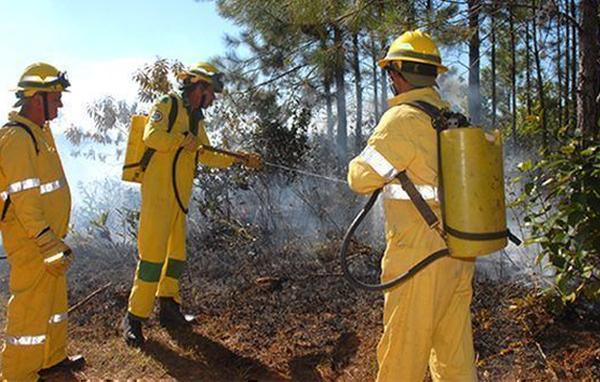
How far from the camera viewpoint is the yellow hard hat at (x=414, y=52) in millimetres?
3066

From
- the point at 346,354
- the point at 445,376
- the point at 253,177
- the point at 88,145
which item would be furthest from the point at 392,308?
the point at 88,145

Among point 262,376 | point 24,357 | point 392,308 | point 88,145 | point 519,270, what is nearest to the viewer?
point 392,308

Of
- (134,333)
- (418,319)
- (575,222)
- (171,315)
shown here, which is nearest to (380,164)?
(418,319)

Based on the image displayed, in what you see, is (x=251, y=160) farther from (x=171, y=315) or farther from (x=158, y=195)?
(x=171, y=315)

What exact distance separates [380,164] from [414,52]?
667 mm

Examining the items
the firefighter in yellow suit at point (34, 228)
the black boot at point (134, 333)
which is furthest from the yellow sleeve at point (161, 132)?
the black boot at point (134, 333)

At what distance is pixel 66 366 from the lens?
427cm

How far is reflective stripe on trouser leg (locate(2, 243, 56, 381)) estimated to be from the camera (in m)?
3.84

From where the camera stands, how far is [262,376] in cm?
432

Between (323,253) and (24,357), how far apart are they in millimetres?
3456

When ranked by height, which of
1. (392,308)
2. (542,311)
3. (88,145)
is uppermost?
(88,145)

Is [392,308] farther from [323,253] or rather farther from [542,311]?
[323,253]

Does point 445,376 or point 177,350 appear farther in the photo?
point 177,350

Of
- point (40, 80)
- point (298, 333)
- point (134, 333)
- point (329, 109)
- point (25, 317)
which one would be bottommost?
point (298, 333)
